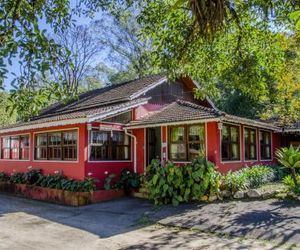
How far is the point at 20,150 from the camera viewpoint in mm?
19594

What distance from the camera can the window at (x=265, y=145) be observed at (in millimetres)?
18237

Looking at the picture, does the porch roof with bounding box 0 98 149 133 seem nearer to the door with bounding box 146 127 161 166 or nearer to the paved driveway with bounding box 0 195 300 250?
the door with bounding box 146 127 161 166

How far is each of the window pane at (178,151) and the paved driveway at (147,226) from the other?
3.03m

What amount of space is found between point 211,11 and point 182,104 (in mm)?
12175

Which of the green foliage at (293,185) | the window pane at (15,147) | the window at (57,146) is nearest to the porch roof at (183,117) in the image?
the window at (57,146)

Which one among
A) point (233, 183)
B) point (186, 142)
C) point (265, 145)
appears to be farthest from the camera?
point (265, 145)

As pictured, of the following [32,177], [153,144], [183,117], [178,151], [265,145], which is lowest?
[32,177]

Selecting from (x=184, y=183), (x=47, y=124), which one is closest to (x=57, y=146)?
(x=47, y=124)

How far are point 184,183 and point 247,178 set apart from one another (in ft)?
10.1

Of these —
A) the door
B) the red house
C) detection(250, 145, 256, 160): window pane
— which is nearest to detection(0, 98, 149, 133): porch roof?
the red house

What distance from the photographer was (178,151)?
15172 mm

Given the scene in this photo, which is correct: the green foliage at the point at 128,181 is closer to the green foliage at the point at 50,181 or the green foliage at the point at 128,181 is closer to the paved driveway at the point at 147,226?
the green foliage at the point at 50,181

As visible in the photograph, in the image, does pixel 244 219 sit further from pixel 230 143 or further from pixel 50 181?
pixel 50 181

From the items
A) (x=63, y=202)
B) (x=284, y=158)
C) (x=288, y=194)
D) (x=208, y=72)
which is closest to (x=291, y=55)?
(x=284, y=158)
